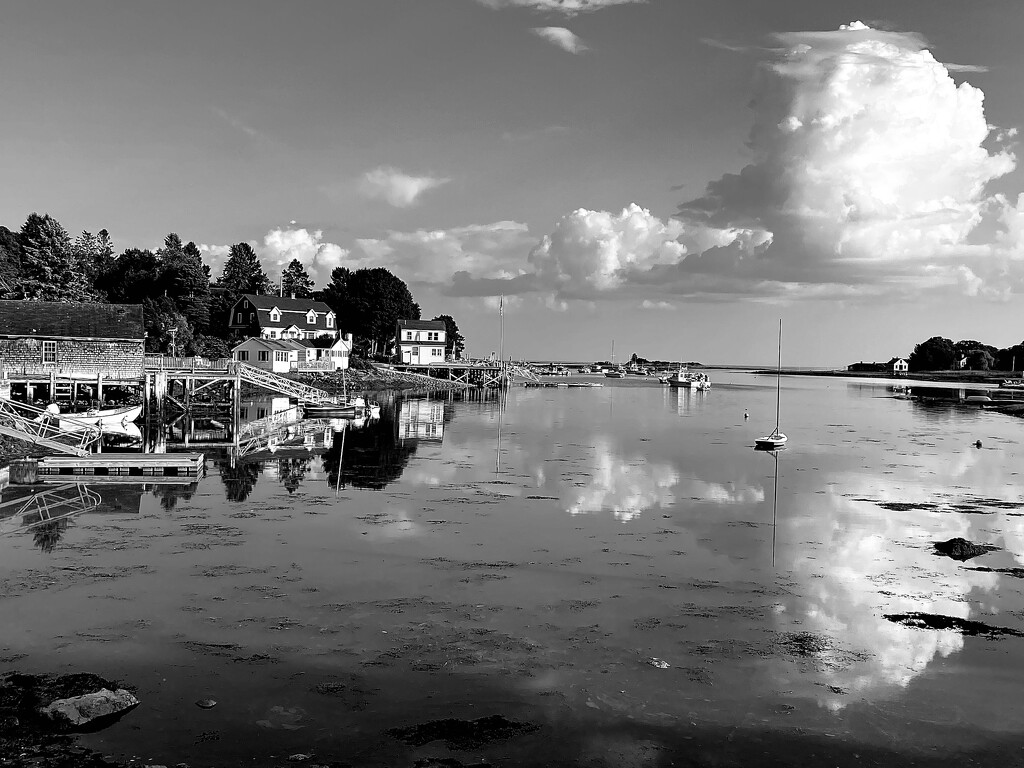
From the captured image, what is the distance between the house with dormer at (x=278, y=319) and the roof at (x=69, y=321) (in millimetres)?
46010

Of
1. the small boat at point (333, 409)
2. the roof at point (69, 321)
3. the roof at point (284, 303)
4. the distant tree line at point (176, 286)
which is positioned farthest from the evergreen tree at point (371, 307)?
the roof at point (69, 321)

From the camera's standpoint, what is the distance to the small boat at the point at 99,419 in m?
45.5

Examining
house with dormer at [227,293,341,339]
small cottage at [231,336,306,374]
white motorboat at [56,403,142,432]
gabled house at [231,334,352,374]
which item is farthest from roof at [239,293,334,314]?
white motorboat at [56,403,142,432]

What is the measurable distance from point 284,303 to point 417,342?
79.2 ft

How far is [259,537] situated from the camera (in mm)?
25438

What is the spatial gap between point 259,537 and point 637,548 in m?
12.1

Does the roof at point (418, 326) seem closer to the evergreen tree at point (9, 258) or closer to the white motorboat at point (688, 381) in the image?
the white motorboat at point (688, 381)

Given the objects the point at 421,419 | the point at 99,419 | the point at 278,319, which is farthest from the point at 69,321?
the point at 278,319

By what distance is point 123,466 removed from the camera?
35.1 m

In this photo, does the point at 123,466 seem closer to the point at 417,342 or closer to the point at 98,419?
the point at 98,419

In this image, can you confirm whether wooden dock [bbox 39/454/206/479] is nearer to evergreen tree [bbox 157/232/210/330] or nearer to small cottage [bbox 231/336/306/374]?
small cottage [bbox 231/336/306/374]

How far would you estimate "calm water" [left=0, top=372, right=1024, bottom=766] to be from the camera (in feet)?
43.4

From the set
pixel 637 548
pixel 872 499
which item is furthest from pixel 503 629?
pixel 872 499

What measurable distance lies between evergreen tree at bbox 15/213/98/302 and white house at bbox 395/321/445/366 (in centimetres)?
4761
